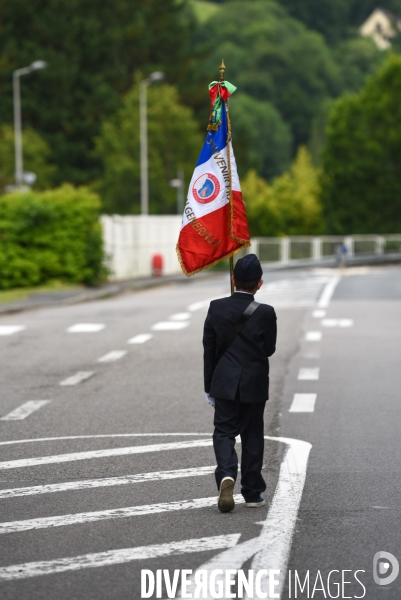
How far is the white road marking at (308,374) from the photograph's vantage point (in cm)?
1411

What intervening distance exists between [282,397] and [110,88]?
254 feet

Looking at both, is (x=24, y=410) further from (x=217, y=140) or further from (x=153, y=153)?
(x=153, y=153)

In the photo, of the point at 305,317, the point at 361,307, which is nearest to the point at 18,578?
the point at 305,317

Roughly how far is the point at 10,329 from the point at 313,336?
5.42m

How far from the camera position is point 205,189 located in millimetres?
8672

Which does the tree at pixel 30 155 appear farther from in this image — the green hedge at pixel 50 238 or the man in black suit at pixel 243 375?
the man in black suit at pixel 243 375

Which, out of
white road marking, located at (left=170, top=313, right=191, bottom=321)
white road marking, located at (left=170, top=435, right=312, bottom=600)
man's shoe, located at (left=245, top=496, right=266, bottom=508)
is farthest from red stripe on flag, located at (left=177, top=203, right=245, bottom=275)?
white road marking, located at (left=170, top=313, right=191, bottom=321)

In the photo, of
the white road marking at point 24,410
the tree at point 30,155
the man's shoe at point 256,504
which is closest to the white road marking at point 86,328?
the white road marking at point 24,410

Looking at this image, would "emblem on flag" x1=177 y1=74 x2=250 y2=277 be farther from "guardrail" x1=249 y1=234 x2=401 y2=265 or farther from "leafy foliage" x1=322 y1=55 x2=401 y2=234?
"leafy foliage" x1=322 y1=55 x2=401 y2=234

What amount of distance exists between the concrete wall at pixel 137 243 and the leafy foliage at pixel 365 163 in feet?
137

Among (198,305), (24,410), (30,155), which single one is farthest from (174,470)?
(30,155)

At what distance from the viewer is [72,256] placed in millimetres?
36375

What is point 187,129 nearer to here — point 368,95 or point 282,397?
point 368,95

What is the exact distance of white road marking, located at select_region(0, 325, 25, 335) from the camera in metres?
21.2
